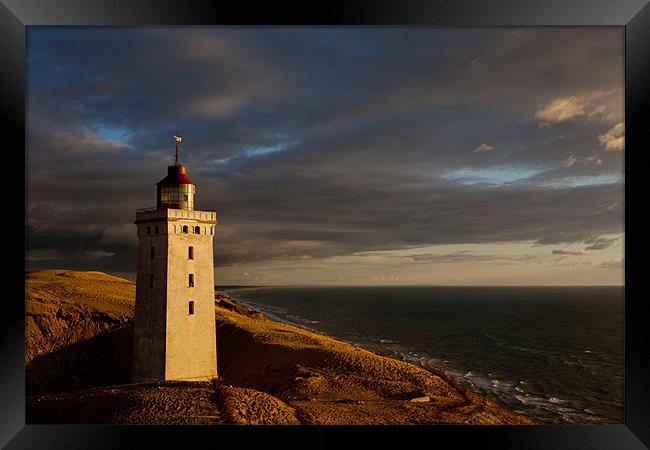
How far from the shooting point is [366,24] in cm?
689

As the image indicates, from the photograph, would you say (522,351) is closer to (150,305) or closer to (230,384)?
(230,384)

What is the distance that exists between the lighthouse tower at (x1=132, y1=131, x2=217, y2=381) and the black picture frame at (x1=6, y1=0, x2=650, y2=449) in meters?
5.34

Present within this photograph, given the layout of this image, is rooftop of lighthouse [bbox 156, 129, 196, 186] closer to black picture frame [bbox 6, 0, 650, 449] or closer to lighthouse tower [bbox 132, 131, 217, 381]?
lighthouse tower [bbox 132, 131, 217, 381]

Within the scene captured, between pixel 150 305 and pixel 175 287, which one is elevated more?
pixel 175 287

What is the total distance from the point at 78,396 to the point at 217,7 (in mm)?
8290

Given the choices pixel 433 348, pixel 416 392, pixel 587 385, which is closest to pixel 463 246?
pixel 433 348

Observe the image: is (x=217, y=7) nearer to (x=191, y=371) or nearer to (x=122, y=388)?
(x=122, y=388)

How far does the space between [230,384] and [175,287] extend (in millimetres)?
2977

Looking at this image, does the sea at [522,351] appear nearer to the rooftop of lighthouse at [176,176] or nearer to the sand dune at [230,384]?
the sand dune at [230,384]

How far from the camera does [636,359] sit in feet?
23.1

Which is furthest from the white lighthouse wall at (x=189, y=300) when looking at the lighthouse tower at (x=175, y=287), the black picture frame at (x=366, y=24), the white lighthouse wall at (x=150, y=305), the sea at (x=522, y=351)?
the sea at (x=522, y=351)

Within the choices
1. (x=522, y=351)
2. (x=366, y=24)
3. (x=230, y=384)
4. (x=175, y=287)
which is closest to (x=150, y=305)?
(x=175, y=287)

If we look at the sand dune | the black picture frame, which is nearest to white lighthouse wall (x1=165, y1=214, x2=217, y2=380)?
the sand dune

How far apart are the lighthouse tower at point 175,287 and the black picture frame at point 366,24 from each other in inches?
210
